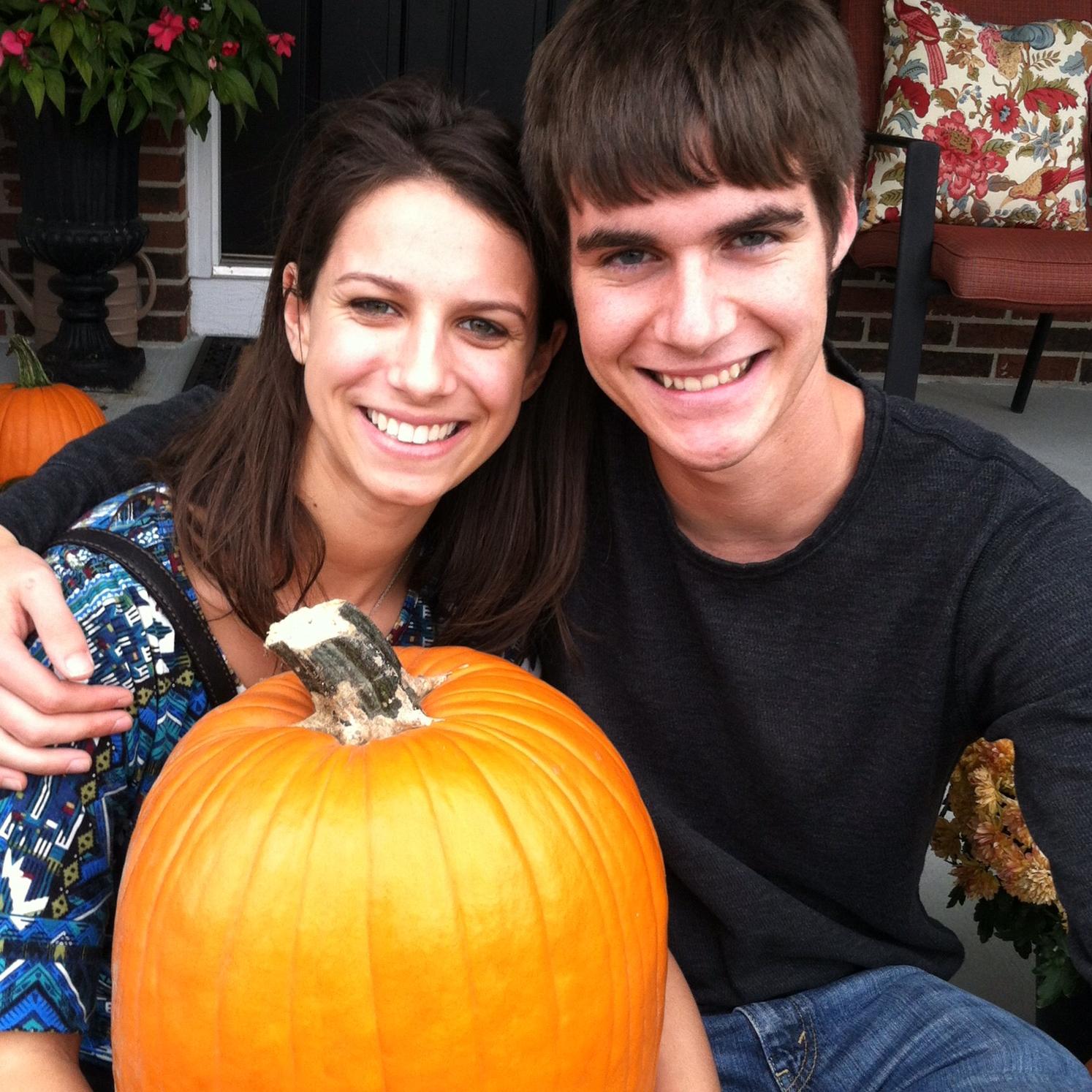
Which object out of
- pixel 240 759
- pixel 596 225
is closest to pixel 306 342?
pixel 596 225

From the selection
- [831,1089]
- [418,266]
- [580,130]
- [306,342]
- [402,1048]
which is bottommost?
[831,1089]

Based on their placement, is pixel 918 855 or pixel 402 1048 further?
pixel 918 855

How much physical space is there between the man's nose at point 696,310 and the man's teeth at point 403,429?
0.94ft

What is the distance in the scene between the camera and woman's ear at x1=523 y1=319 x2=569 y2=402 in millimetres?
1571

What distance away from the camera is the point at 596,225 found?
1356 mm

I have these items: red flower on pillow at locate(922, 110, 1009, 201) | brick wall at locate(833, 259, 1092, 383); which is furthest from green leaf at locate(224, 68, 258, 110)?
brick wall at locate(833, 259, 1092, 383)

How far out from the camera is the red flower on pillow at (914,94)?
13.0 feet

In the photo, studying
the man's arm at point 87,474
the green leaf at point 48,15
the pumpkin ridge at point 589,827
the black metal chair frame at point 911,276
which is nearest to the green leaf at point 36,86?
the green leaf at point 48,15

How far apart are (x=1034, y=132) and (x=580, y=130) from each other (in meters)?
A: 3.14

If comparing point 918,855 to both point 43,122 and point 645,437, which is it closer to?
point 645,437

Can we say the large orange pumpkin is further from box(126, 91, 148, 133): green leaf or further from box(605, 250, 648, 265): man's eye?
box(126, 91, 148, 133): green leaf

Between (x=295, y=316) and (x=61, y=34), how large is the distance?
2.12m

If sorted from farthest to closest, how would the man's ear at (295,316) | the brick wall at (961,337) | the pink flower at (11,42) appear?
the brick wall at (961,337) < the pink flower at (11,42) < the man's ear at (295,316)

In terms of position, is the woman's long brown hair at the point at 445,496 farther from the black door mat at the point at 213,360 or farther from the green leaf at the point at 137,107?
the black door mat at the point at 213,360
